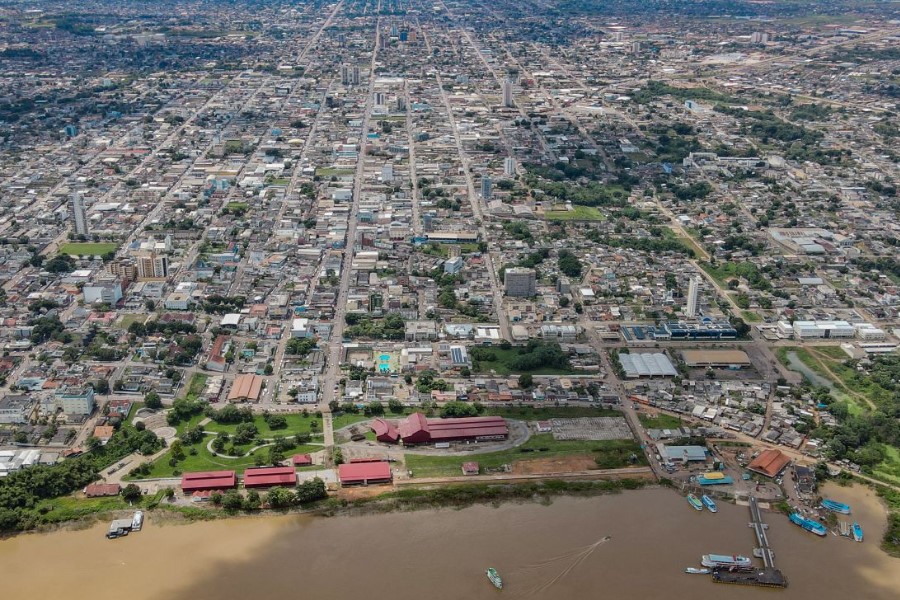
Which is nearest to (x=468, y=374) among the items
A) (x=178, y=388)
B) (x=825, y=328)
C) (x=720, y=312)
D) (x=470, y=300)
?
(x=470, y=300)

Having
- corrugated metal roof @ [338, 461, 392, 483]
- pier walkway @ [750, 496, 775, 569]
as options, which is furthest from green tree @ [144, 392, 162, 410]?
pier walkway @ [750, 496, 775, 569]

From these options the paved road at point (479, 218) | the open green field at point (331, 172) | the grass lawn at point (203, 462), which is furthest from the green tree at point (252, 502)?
the open green field at point (331, 172)

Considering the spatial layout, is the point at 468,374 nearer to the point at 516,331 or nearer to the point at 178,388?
the point at 516,331

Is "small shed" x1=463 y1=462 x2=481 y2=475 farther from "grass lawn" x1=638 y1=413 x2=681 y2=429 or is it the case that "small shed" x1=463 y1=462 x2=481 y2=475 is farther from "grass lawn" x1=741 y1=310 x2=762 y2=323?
"grass lawn" x1=741 y1=310 x2=762 y2=323

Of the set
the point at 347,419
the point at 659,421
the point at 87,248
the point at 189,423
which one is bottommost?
the point at 87,248

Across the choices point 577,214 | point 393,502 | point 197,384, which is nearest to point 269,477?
point 393,502

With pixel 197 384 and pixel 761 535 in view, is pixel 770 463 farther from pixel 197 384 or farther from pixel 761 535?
pixel 197 384

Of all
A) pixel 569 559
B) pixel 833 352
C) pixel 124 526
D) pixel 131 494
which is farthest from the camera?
pixel 833 352

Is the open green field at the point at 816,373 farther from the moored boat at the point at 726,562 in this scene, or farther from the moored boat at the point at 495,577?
the moored boat at the point at 495,577
